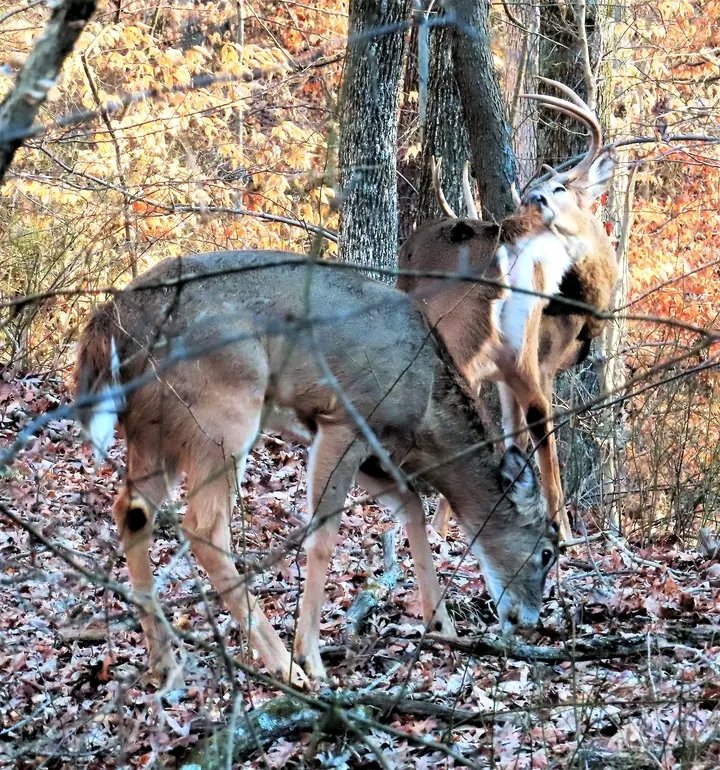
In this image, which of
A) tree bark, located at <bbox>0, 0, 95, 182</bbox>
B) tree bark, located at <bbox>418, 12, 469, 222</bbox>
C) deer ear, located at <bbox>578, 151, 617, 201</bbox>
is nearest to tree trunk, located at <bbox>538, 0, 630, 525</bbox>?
tree bark, located at <bbox>418, 12, 469, 222</bbox>

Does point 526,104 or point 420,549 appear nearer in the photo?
point 420,549

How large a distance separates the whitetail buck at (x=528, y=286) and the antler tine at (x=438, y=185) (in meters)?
0.03

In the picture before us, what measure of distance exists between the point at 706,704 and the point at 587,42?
7538 mm

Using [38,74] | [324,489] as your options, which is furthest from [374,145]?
[38,74]

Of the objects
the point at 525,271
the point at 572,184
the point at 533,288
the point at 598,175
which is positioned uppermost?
the point at 598,175

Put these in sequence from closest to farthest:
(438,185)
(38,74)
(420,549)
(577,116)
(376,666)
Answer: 1. (38,74)
2. (376,666)
3. (420,549)
4. (577,116)
5. (438,185)

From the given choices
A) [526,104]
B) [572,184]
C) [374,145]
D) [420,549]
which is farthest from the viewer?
[526,104]

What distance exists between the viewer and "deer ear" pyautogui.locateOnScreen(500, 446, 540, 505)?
6.23 m

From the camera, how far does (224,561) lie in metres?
5.59

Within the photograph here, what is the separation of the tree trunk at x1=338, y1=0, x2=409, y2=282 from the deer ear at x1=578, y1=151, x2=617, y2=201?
1.65 m

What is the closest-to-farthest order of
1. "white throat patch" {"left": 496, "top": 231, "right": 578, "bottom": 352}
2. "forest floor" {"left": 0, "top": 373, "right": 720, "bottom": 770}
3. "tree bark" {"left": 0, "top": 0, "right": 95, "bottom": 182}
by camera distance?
1. "tree bark" {"left": 0, "top": 0, "right": 95, "bottom": 182}
2. "forest floor" {"left": 0, "top": 373, "right": 720, "bottom": 770}
3. "white throat patch" {"left": 496, "top": 231, "right": 578, "bottom": 352}

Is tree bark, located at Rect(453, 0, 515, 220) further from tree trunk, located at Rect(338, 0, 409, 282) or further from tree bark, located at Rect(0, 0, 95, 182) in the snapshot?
tree bark, located at Rect(0, 0, 95, 182)

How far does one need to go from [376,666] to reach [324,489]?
88 cm

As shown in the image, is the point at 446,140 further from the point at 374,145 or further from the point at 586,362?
the point at 586,362
